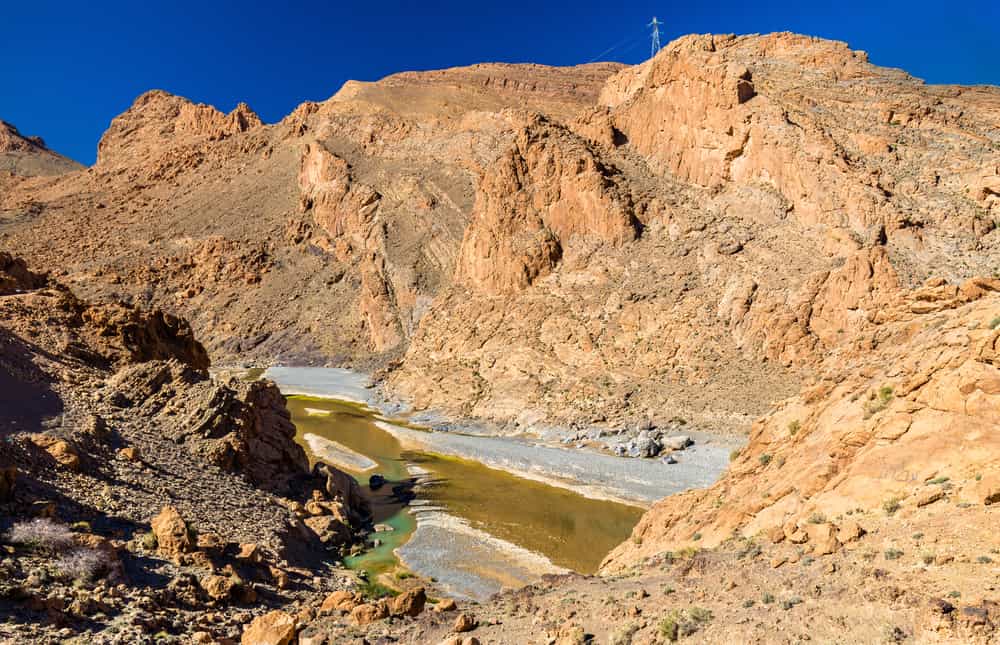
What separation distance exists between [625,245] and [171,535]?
40.8 meters

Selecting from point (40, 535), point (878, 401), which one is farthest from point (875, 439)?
point (40, 535)

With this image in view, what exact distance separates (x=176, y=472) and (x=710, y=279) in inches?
1409

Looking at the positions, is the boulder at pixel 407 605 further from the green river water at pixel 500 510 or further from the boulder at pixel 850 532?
the green river water at pixel 500 510

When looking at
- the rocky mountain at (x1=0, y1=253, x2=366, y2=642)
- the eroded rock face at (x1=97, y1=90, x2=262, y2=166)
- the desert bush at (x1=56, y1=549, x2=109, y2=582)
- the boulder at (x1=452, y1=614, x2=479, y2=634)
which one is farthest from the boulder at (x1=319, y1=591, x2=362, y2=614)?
the eroded rock face at (x1=97, y1=90, x2=262, y2=166)

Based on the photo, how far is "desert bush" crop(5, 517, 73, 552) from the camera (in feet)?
38.4

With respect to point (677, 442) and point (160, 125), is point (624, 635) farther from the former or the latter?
point (160, 125)

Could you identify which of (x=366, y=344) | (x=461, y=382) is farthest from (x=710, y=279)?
(x=366, y=344)

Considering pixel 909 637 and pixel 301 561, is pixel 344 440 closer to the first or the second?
pixel 301 561

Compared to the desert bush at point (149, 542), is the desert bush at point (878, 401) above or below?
above

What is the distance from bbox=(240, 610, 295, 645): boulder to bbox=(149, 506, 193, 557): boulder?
4.00 meters

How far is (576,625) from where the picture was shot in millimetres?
9180

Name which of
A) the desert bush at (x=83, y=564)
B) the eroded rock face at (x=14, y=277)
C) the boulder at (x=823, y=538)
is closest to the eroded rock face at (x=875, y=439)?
the boulder at (x=823, y=538)

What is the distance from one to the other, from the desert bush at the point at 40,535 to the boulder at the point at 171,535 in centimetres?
202

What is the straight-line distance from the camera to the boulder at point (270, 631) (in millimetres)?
10422
